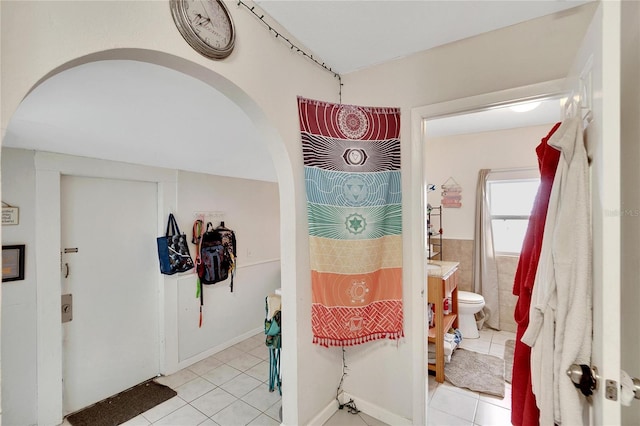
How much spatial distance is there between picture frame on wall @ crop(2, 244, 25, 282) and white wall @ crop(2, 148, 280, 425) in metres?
0.04

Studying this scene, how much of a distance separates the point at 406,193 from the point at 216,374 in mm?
2435

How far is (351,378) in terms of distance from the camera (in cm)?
199

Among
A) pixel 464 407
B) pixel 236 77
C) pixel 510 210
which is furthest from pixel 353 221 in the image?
pixel 510 210

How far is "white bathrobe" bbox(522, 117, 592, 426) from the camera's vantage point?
0.91m

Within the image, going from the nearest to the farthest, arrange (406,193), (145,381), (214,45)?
(214,45) → (406,193) → (145,381)

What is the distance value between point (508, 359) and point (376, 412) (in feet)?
5.46

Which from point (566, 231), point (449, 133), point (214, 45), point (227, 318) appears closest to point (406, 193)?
point (566, 231)

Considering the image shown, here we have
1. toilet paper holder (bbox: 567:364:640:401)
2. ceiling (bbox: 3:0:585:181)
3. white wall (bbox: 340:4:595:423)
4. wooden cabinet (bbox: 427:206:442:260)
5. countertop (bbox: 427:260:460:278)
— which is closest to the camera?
toilet paper holder (bbox: 567:364:640:401)

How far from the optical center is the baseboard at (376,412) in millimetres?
1813

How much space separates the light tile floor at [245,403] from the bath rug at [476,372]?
0.24 feet

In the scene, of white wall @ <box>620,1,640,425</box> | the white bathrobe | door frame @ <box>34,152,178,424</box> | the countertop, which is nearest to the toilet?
the countertop

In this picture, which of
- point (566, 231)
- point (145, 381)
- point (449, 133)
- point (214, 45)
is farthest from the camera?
point (449, 133)

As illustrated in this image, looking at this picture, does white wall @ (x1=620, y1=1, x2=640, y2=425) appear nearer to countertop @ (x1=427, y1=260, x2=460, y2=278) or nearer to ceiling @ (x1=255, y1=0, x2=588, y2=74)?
ceiling @ (x1=255, y1=0, x2=588, y2=74)

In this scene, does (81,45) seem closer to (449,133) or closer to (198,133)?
(198,133)
